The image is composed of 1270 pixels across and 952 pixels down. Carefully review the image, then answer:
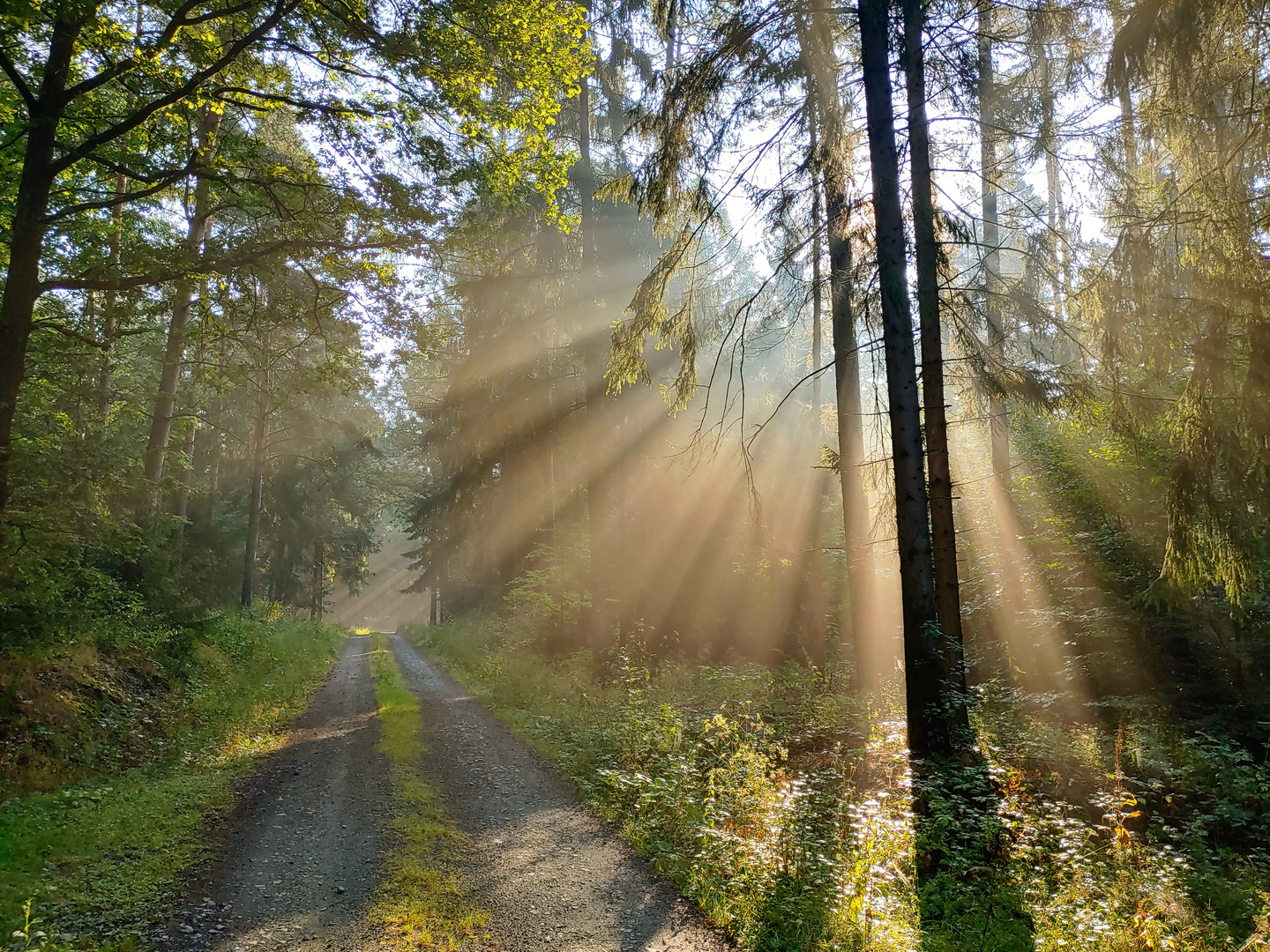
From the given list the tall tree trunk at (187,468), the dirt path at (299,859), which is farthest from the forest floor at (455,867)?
the tall tree trunk at (187,468)

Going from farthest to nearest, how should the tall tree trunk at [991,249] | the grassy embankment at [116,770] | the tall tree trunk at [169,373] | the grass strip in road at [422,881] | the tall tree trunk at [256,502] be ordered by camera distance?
the tall tree trunk at [256,502]
the tall tree trunk at [169,373]
the tall tree trunk at [991,249]
the grassy embankment at [116,770]
the grass strip in road at [422,881]

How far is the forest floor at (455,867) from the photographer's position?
4.62 metres

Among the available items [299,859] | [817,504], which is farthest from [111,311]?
[817,504]

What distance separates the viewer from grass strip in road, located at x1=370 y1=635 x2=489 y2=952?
4.59m

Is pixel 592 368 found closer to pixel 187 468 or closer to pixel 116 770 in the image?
pixel 187 468

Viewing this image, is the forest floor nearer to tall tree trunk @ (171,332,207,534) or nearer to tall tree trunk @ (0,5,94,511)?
tall tree trunk @ (0,5,94,511)

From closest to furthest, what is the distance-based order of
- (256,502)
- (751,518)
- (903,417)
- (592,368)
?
(903,417) < (751,518) < (592,368) < (256,502)

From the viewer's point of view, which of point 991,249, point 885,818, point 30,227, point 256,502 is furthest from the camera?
point 256,502

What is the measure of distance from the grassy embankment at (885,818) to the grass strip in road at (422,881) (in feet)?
5.70

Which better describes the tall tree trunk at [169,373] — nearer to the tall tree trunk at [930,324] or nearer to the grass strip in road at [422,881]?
the grass strip in road at [422,881]

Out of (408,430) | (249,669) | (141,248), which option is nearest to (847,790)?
(141,248)

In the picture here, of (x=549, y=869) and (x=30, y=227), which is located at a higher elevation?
(x=30, y=227)

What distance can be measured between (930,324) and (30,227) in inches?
428

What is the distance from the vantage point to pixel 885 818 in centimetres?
588
